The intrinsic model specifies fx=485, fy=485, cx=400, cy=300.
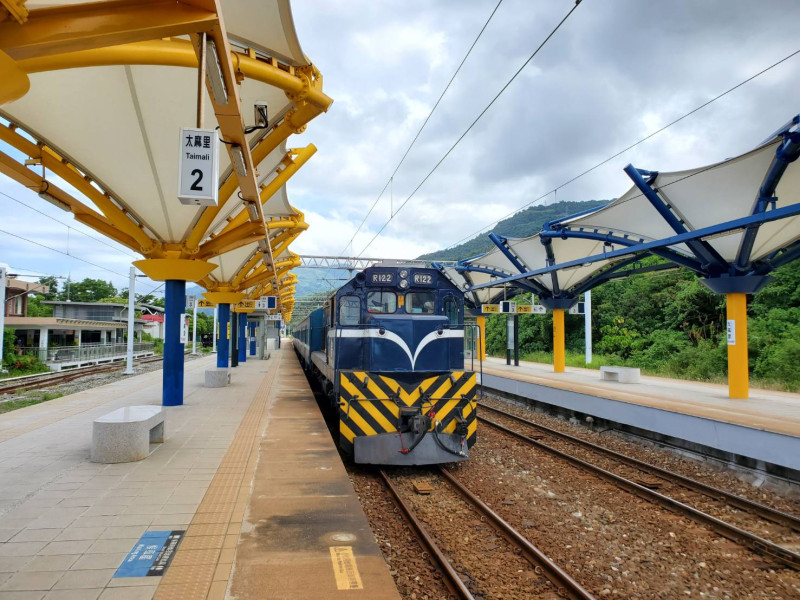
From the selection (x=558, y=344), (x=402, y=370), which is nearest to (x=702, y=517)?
Result: (x=402, y=370)

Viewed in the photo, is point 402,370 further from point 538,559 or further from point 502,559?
point 538,559

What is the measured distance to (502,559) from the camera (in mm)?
5020

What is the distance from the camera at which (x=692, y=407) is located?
10180mm

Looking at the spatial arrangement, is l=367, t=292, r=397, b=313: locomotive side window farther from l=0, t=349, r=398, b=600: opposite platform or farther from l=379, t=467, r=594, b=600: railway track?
l=379, t=467, r=594, b=600: railway track

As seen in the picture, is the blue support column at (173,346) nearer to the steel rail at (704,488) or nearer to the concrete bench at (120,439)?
the concrete bench at (120,439)

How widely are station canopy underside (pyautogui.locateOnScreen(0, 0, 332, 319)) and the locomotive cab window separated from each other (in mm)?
3064

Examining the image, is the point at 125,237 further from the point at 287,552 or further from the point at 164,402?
the point at 287,552

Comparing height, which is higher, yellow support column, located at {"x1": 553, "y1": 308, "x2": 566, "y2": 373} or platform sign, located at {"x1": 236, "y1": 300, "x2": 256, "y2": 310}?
platform sign, located at {"x1": 236, "y1": 300, "x2": 256, "y2": 310}

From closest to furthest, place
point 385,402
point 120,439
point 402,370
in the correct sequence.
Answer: point 120,439
point 385,402
point 402,370

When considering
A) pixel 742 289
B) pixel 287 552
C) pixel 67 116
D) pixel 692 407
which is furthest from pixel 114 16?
pixel 742 289

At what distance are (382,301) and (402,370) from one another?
51.6 inches

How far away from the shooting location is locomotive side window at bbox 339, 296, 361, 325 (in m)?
8.30

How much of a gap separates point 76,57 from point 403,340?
544 cm

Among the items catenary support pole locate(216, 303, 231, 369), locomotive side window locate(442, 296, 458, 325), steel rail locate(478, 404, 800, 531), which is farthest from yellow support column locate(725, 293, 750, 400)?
catenary support pole locate(216, 303, 231, 369)
